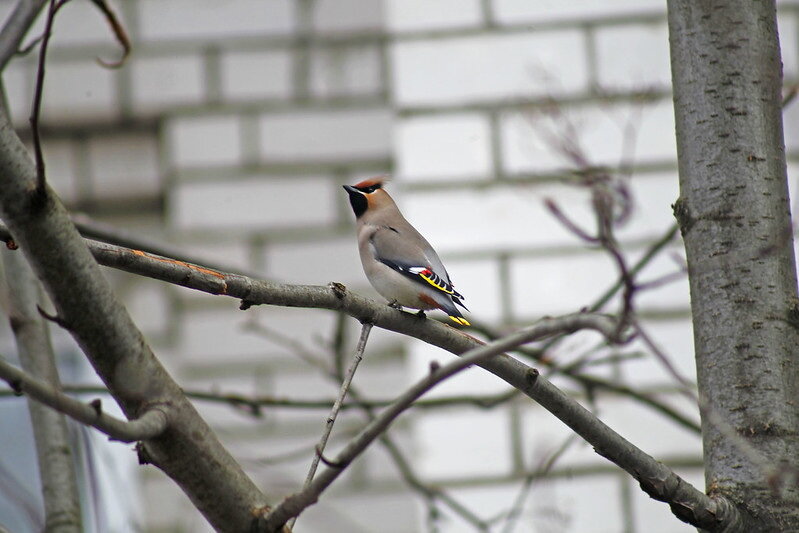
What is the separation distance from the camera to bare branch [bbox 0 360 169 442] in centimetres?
97

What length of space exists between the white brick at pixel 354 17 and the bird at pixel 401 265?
Result: 1.11m

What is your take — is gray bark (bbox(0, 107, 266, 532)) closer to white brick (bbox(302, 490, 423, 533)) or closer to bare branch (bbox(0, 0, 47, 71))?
bare branch (bbox(0, 0, 47, 71))

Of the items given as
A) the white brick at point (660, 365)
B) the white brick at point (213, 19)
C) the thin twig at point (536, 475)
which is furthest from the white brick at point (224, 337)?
the thin twig at point (536, 475)

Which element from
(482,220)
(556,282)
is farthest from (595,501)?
(482,220)

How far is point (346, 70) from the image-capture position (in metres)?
4.16

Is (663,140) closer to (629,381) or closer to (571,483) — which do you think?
(629,381)

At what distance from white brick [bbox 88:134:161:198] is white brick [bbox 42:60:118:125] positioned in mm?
113

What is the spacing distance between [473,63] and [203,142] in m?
1.10

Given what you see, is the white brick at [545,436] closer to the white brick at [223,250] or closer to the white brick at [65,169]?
the white brick at [223,250]

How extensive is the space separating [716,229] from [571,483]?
247 centimetres

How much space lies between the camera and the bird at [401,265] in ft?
8.51

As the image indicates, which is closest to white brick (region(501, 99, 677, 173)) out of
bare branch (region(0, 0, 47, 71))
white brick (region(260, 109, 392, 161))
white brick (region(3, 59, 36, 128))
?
white brick (region(260, 109, 392, 161))

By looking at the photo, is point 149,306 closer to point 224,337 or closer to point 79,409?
point 224,337

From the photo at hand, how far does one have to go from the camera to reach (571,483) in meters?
3.93
